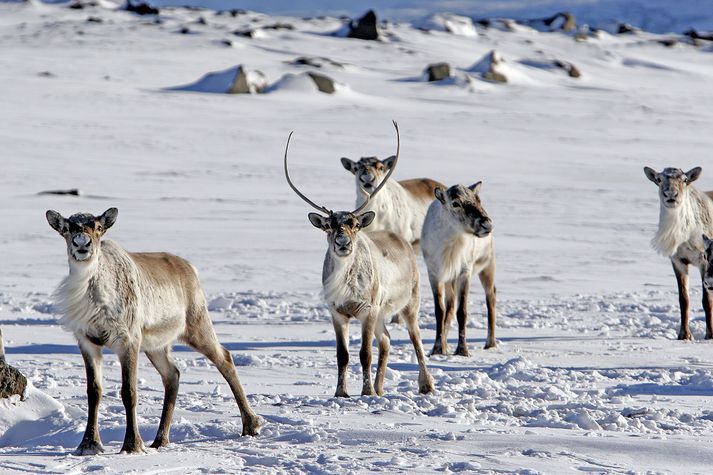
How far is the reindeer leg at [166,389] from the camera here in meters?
5.90

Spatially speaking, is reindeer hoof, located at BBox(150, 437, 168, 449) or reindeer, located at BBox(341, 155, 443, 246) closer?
reindeer hoof, located at BBox(150, 437, 168, 449)

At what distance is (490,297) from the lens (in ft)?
34.3

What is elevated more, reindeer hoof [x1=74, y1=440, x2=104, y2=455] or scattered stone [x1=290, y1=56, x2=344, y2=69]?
scattered stone [x1=290, y1=56, x2=344, y2=69]

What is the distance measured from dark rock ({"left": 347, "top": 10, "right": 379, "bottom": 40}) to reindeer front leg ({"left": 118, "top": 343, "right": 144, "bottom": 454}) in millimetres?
49582

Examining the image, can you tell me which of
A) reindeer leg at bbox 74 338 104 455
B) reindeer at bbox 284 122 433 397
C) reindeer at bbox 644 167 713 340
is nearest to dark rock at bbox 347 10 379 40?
reindeer at bbox 644 167 713 340

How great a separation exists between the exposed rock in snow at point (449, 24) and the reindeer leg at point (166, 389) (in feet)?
179

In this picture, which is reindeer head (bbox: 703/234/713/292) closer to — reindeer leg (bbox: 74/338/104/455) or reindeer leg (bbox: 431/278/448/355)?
reindeer leg (bbox: 431/278/448/355)

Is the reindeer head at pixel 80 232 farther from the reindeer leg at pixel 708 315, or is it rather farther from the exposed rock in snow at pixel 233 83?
the exposed rock in snow at pixel 233 83

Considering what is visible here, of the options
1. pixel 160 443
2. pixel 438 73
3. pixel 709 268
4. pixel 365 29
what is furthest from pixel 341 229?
pixel 365 29

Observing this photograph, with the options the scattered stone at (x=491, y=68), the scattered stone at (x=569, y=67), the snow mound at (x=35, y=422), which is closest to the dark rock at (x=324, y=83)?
the scattered stone at (x=491, y=68)

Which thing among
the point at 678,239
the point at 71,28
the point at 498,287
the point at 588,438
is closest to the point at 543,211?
the point at 498,287

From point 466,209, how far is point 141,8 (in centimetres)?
5034

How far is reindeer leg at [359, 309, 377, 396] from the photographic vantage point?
24.1 feet

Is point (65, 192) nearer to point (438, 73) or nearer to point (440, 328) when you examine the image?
point (440, 328)
